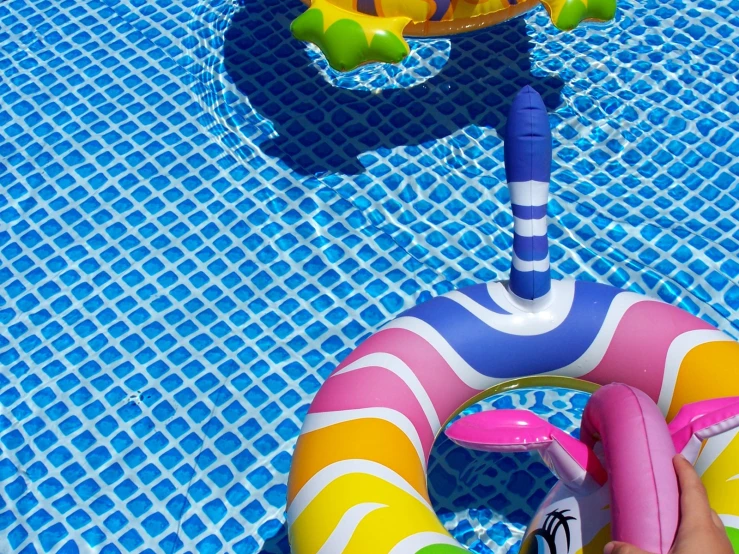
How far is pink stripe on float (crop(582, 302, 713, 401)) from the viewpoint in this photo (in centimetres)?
194

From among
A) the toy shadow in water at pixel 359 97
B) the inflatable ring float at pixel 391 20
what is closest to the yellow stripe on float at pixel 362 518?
the inflatable ring float at pixel 391 20

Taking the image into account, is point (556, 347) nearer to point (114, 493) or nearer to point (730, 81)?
point (114, 493)

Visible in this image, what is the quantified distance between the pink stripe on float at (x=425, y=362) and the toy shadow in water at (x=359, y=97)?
1.28 meters

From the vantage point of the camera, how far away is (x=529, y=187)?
190 cm

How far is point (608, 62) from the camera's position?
136 inches

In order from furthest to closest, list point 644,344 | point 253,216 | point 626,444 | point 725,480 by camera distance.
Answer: point 253,216 → point 644,344 → point 725,480 → point 626,444

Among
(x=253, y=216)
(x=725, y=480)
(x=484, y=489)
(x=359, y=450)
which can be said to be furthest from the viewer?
(x=253, y=216)

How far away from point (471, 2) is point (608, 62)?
873mm

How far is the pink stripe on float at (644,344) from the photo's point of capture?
1.94 meters

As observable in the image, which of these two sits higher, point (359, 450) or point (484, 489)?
point (359, 450)

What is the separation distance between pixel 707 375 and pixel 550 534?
0.47 meters

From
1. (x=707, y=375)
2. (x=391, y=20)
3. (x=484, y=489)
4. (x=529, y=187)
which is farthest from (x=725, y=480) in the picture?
(x=391, y=20)

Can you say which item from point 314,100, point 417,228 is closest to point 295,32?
point 314,100

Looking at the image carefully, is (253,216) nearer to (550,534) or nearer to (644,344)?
(644,344)
